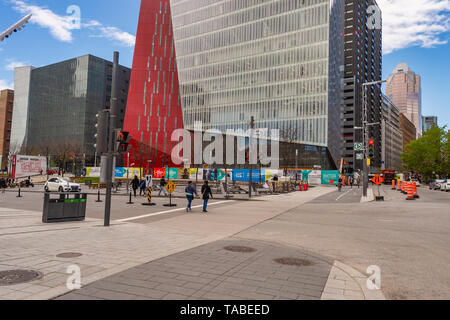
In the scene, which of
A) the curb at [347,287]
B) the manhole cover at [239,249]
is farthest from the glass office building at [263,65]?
the curb at [347,287]

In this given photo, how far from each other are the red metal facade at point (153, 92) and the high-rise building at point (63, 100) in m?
27.7

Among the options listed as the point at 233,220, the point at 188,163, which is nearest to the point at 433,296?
the point at 233,220

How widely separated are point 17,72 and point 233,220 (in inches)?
5660

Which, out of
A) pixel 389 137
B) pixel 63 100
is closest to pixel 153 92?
pixel 63 100

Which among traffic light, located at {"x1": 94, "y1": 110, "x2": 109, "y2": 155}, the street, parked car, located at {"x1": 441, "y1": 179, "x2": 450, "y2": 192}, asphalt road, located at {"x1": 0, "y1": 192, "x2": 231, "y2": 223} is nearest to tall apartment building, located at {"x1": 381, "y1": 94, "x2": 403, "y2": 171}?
parked car, located at {"x1": 441, "y1": 179, "x2": 450, "y2": 192}

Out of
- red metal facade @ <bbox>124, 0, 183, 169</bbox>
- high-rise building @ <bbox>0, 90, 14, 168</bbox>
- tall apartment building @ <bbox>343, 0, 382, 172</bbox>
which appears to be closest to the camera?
red metal facade @ <bbox>124, 0, 183, 169</bbox>

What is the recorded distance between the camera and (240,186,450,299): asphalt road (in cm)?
542

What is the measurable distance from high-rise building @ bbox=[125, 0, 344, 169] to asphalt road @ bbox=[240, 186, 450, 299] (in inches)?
2245

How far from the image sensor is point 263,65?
266 ft

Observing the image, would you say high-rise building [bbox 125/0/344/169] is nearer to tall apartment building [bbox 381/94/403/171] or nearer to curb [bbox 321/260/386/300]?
curb [bbox 321/260/386/300]

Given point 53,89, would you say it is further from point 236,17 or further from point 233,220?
point 233,220

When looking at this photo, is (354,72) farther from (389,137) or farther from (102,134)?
(102,134)

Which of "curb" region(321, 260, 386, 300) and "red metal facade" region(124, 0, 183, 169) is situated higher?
"red metal facade" region(124, 0, 183, 169)
